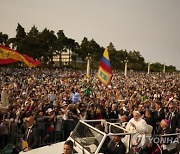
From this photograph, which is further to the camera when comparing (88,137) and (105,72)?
(105,72)

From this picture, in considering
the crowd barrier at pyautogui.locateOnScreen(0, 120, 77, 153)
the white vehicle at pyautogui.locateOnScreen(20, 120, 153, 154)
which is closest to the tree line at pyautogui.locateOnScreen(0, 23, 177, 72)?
the crowd barrier at pyautogui.locateOnScreen(0, 120, 77, 153)

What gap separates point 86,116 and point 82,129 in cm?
371

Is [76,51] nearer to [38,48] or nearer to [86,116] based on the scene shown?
[38,48]

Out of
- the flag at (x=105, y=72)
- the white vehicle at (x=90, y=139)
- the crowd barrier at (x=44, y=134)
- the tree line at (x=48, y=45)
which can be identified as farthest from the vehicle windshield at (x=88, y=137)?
the tree line at (x=48, y=45)

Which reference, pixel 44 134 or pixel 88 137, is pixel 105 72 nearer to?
pixel 44 134

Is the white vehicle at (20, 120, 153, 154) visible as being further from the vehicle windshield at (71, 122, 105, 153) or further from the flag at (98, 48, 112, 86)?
the flag at (98, 48, 112, 86)

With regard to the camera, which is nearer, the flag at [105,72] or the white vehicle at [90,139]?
the white vehicle at [90,139]

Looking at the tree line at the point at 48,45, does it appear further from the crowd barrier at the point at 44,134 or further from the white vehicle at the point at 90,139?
the white vehicle at the point at 90,139

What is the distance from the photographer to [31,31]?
57688 millimetres

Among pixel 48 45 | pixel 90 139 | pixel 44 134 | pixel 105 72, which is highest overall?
pixel 48 45

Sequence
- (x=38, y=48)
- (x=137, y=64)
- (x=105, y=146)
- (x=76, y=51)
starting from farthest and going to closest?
(x=137, y=64) < (x=76, y=51) < (x=38, y=48) < (x=105, y=146)

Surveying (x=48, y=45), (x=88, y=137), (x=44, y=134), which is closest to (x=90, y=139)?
(x=88, y=137)

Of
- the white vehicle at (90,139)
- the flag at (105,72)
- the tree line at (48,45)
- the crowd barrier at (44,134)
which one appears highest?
the tree line at (48,45)

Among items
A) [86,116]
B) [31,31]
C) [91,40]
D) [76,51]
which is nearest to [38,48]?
[31,31]
